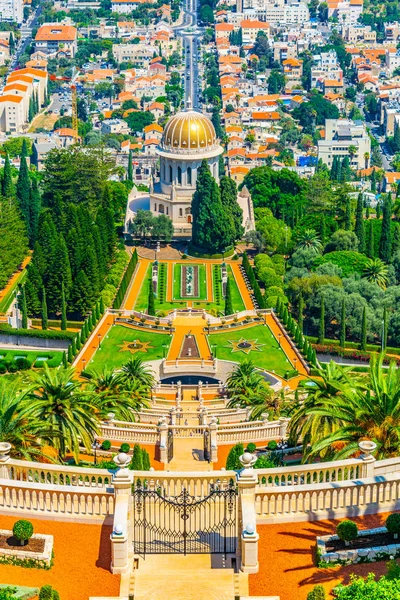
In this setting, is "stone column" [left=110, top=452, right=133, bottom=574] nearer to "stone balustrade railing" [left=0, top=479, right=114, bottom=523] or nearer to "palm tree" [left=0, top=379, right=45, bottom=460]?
"stone balustrade railing" [left=0, top=479, right=114, bottom=523]

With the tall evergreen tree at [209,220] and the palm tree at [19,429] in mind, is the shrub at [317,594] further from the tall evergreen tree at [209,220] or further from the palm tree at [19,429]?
the tall evergreen tree at [209,220]

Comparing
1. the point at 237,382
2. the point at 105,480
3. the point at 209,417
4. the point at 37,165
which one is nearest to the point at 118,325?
the point at 237,382

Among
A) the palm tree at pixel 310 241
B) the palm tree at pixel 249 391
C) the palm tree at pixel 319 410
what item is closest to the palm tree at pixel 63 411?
the palm tree at pixel 319 410

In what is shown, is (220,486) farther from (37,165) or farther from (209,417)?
(37,165)

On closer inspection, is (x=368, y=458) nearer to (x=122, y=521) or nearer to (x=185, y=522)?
(x=185, y=522)

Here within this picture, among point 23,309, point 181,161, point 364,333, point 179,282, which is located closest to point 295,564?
point 364,333

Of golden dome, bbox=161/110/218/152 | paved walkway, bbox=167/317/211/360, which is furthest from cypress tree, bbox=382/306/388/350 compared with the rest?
golden dome, bbox=161/110/218/152
